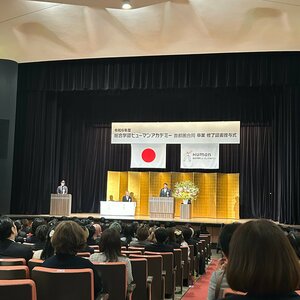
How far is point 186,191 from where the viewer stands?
13711 millimetres

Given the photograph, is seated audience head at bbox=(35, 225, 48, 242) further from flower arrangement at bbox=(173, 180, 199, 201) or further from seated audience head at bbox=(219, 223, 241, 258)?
flower arrangement at bbox=(173, 180, 199, 201)

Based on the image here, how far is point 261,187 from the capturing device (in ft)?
47.3

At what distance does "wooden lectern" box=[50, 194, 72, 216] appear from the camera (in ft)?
43.1

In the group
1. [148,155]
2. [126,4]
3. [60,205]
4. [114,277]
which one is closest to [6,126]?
[60,205]

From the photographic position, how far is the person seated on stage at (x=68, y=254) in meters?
2.61

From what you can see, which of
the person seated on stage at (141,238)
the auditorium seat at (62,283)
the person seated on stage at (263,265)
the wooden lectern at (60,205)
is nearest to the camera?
the person seated on stage at (263,265)

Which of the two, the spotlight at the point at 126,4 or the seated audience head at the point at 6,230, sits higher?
the spotlight at the point at 126,4

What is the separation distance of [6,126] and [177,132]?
500 cm

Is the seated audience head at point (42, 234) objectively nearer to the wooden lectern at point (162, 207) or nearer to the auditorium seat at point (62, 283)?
the auditorium seat at point (62, 283)

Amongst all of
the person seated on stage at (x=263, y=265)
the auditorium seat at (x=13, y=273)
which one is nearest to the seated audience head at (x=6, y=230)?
the auditorium seat at (x=13, y=273)

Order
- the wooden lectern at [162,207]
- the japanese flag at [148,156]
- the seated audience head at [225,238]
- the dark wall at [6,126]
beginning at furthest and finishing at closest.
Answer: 1. the japanese flag at [148,156]
2. the wooden lectern at [162,207]
3. the dark wall at [6,126]
4. the seated audience head at [225,238]

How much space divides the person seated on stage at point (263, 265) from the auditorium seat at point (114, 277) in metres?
2.02

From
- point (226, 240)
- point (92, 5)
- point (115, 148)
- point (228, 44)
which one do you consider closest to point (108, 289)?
point (226, 240)

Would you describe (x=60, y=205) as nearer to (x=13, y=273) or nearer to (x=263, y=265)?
(x=13, y=273)
